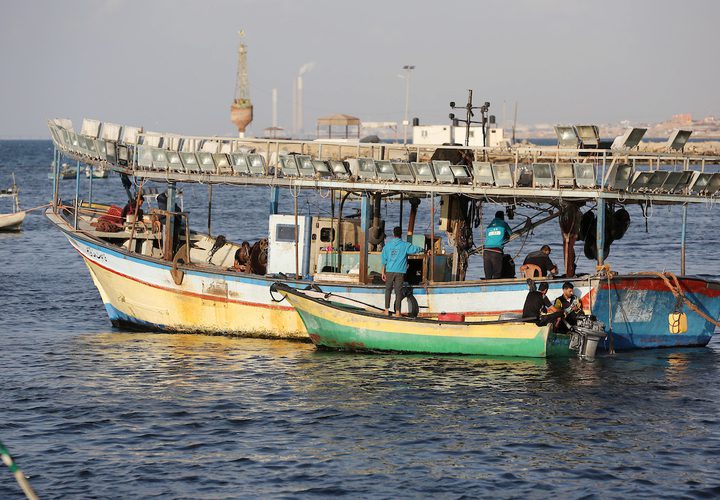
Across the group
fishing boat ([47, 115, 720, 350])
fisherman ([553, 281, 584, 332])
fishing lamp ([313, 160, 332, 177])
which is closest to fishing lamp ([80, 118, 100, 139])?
fishing boat ([47, 115, 720, 350])

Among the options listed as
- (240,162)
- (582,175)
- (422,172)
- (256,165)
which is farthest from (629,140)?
(240,162)

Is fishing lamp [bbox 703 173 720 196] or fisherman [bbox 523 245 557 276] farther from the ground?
fishing lamp [bbox 703 173 720 196]

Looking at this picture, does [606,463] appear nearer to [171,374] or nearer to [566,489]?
[566,489]

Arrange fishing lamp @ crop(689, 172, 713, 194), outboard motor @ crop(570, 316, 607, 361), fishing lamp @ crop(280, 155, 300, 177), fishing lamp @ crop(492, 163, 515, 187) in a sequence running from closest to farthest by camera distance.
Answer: outboard motor @ crop(570, 316, 607, 361) → fishing lamp @ crop(689, 172, 713, 194) → fishing lamp @ crop(492, 163, 515, 187) → fishing lamp @ crop(280, 155, 300, 177)

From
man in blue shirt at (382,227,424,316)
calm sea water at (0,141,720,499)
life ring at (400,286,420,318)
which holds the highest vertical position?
man in blue shirt at (382,227,424,316)

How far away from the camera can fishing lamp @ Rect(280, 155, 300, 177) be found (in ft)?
85.8

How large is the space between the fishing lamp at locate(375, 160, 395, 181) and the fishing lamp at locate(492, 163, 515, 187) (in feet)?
7.76

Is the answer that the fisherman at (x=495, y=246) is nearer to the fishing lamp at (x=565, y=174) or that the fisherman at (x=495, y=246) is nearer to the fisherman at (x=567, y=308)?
the fishing lamp at (x=565, y=174)

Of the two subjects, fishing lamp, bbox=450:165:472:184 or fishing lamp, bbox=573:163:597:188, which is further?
fishing lamp, bbox=450:165:472:184

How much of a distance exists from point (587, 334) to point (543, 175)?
363 centimetres

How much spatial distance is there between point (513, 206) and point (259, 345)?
23.3 feet

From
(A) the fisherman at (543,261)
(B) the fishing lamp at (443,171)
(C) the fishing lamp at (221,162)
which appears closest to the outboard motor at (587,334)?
(A) the fisherman at (543,261)

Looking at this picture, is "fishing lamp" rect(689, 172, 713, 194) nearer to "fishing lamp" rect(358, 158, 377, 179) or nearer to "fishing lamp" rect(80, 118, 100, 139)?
"fishing lamp" rect(358, 158, 377, 179)

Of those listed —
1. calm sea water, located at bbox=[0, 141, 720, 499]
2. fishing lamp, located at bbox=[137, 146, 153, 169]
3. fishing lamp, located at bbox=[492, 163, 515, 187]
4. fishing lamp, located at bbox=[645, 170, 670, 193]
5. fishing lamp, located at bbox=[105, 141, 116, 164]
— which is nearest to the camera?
calm sea water, located at bbox=[0, 141, 720, 499]
